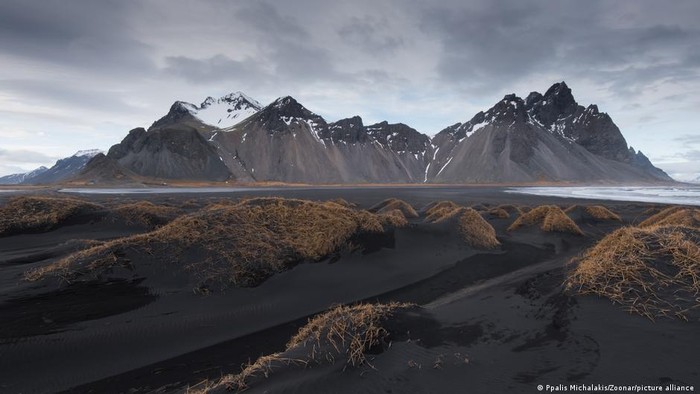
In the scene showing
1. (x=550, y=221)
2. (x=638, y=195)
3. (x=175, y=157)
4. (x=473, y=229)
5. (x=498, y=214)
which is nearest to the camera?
(x=473, y=229)

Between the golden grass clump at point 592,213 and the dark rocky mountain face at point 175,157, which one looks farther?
the dark rocky mountain face at point 175,157

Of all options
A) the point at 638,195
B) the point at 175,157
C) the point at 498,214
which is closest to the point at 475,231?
the point at 498,214

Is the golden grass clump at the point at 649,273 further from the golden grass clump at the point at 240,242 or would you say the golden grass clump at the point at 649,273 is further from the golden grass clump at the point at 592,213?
the golden grass clump at the point at 592,213

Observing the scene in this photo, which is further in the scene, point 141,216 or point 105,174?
point 105,174

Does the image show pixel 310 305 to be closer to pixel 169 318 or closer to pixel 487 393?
pixel 169 318

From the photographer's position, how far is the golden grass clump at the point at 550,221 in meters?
24.4

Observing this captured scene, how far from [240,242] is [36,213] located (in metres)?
14.5

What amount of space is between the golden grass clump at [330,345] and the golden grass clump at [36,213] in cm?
1842

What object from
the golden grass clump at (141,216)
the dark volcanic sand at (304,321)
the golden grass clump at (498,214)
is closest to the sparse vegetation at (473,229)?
the dark volcanic sand at (304,321)

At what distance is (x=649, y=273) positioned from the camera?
8719 millimetres

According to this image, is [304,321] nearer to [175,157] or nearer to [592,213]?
[592,213]

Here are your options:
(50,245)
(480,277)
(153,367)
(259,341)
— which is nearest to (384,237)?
(480,277)

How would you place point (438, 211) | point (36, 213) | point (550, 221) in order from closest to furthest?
point (36, 213) < point (550, 221) < point (438, 211)

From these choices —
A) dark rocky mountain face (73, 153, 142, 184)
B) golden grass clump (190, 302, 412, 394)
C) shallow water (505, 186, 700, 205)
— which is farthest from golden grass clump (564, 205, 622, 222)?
dark rocky mountain face (73, 153, 142, 184)
